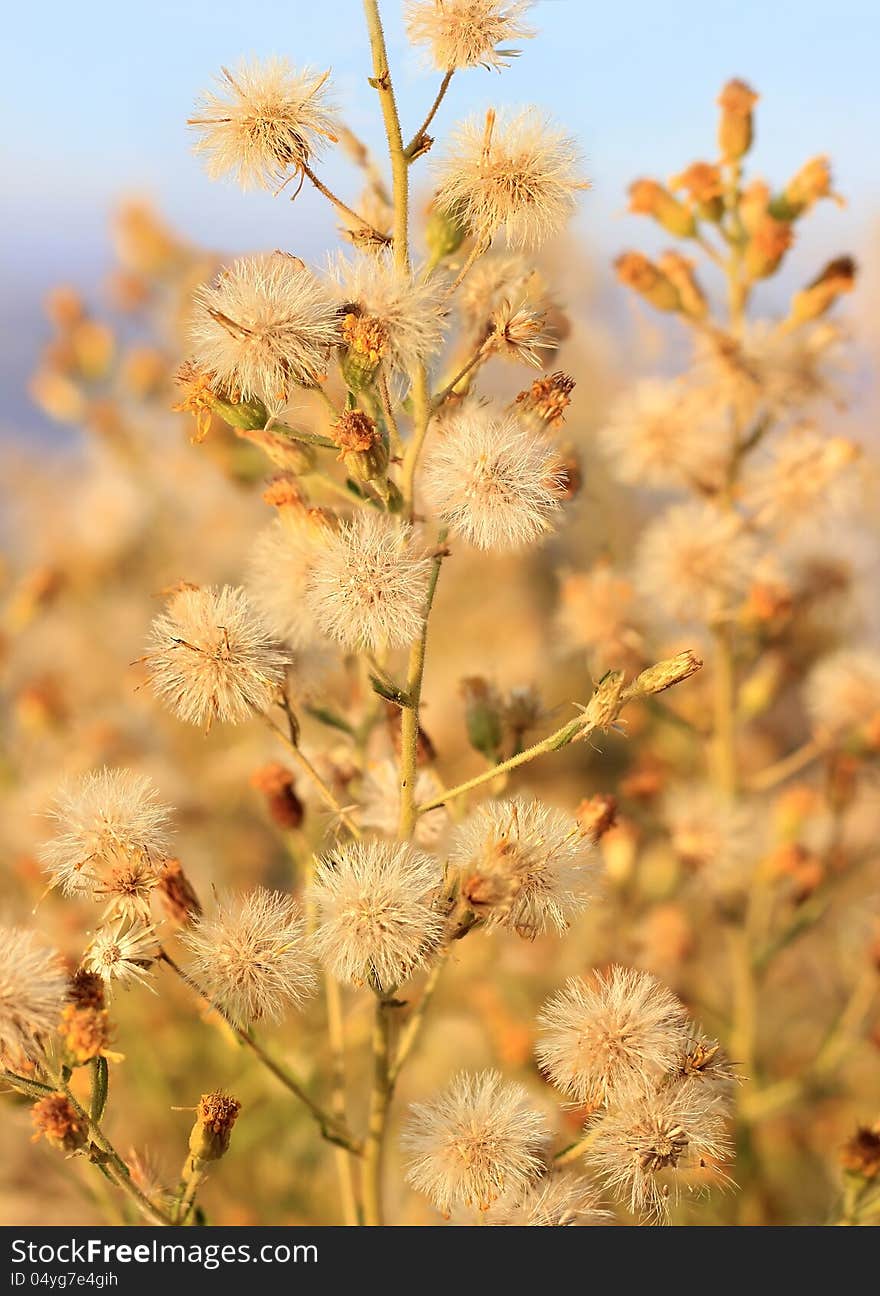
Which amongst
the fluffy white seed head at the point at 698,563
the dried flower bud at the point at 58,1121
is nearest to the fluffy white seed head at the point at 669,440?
the fluffy white seed head at the point at 698,563

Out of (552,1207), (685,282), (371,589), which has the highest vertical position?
(685,282)

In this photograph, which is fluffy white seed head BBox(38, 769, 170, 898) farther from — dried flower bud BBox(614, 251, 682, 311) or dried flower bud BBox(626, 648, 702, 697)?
dried flower bud BBox(614, 251, 682, 311)

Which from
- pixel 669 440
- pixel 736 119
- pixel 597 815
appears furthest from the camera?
pixel 669 440

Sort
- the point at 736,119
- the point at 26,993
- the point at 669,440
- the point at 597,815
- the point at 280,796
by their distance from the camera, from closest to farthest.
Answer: the point at 26,993 < the point at 597,815 < the point at 280,796 < the point at 736,119 < the point at 669,440

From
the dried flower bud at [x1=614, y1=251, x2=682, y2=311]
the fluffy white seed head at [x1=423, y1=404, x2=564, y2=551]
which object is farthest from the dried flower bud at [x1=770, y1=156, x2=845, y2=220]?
the fluffy white seed head at [x1=423, y1=404, x2=564, y2=551]

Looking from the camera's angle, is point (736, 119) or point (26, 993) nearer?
point (26, 993)

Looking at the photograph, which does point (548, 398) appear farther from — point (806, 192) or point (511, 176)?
point (806, 192)

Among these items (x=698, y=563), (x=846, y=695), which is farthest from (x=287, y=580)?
(x=846, y=695)
